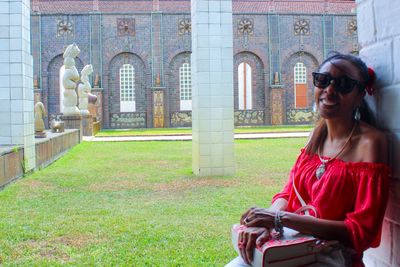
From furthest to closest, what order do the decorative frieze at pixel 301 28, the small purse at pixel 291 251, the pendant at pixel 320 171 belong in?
1. the decorative frieze at pixel 301 28
2. the pendant at pixel 320 171
3. the small purse at pixel 291 251

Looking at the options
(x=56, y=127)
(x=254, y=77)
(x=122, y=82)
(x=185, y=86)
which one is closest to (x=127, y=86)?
(x=122, y=82)

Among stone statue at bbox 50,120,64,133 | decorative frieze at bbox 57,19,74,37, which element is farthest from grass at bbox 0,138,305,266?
decorative frieze at bbox 57,19,74,37

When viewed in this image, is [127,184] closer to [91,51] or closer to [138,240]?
[138,240]

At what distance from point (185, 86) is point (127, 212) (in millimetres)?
28550

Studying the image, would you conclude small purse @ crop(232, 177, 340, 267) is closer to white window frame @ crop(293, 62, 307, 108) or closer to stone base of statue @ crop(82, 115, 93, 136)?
stone base of statue @ crop(82, 115, 93, 136)

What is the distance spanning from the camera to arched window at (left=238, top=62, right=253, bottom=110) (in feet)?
121

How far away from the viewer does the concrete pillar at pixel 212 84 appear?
31.4 feet

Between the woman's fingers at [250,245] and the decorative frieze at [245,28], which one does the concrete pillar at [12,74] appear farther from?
the decorative frieze at [245,28]

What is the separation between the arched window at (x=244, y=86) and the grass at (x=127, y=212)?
25.3 meters

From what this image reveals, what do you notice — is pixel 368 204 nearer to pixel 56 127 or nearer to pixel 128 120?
pixel 56 127

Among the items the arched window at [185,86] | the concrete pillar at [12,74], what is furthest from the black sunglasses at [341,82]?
the arched window at [185,86]

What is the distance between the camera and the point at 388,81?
2084 millimetres

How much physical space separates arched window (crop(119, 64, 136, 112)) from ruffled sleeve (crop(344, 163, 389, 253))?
3268 cm

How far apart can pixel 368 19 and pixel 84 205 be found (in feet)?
18.0
